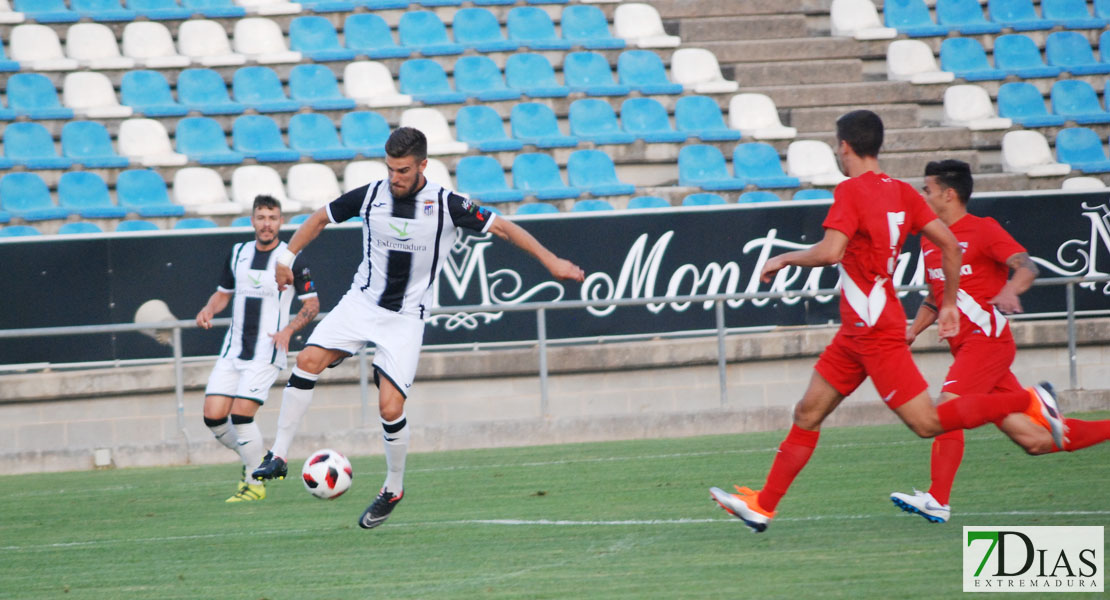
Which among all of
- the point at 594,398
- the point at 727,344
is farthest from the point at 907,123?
the point at 594,398

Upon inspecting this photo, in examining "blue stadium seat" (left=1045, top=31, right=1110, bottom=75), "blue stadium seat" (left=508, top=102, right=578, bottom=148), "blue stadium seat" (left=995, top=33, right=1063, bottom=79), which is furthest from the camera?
"blue stadium seat" (left=1045, top=31, right=1110, bottom=75)

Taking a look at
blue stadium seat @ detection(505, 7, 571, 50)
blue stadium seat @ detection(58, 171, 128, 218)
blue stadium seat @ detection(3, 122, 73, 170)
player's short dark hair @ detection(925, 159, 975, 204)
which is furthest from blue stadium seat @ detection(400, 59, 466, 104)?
player's short dark hair @ detection(925, 159, 975, 204)

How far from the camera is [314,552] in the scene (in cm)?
687

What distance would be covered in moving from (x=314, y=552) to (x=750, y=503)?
232 centimetres

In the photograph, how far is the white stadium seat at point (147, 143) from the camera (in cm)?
1673

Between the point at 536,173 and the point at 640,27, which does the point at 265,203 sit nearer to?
the point at 536,173

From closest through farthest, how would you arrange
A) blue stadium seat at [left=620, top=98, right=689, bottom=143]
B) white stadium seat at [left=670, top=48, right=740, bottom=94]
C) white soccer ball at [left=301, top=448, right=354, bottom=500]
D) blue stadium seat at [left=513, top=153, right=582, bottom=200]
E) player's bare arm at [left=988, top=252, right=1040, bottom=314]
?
1. player's bare arm at [left=988, top=252, right=1040, bottom=314]
2. white soccer ball at [left=301, top=448, right=354, bottom=500]
3. blue stadium seat at [left=513, top=153, right=582, bottom=200]
4. blue stadium seat at [left=620, top=98, right=689, bottom=143]
5. white stadium seat at [left=670, top=48, right=740, bottom=94]

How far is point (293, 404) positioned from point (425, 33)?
1188 centimetres

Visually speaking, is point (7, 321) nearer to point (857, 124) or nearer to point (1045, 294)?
point (857, 124)

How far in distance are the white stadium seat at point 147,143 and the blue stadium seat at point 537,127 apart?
4487mm

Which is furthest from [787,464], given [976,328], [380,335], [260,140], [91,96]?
[91,96]

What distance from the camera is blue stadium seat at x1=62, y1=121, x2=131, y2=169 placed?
1688cm

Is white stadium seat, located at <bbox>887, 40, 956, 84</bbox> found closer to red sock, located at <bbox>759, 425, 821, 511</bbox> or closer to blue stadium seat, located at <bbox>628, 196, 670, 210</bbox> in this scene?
blue stadium seat, located at <bbox>628, 196, 670, 210</bbox>

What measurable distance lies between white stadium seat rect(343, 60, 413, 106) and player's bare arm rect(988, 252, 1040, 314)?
39.8 feet
